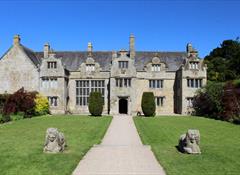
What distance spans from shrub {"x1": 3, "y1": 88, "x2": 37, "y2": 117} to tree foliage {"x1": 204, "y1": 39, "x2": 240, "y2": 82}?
116 feet

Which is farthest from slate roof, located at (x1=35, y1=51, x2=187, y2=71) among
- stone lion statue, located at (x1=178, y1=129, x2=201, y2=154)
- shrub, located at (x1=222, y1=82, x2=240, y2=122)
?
stone lion statue, located at (x1=178, y1=129, x2=201, y2=154)

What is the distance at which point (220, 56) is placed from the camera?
254 ft

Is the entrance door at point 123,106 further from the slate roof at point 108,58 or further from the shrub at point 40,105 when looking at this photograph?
the shrub at point 40,105

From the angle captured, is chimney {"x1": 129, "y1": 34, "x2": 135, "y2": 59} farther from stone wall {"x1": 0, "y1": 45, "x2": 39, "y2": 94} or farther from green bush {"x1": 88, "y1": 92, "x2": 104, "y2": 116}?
stone wall {"x1": 0, "y1": 45, "x2": 39, "y2": 94}

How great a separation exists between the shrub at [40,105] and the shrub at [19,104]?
1.68 m

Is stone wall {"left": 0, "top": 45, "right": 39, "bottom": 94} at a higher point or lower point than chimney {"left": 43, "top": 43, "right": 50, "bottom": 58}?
lower

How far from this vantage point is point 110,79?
144 ft

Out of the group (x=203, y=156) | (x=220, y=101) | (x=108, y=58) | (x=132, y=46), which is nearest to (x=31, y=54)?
(x=108, y=58)

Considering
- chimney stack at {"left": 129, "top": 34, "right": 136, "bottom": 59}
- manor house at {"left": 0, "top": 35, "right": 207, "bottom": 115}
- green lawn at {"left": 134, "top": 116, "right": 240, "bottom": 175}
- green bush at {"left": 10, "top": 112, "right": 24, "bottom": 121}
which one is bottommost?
green lawn at {"left": 134, "top": 116, "right": 240, "bottom": 175}

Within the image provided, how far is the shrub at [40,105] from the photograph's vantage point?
39656 mm

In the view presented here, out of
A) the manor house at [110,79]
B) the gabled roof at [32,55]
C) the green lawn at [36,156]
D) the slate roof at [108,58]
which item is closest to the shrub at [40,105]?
the manor house at [110,79]

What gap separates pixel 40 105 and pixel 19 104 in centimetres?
363

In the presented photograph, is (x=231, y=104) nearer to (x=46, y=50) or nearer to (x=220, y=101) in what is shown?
(x=220, y=101)

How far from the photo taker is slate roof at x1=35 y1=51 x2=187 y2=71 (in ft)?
153
